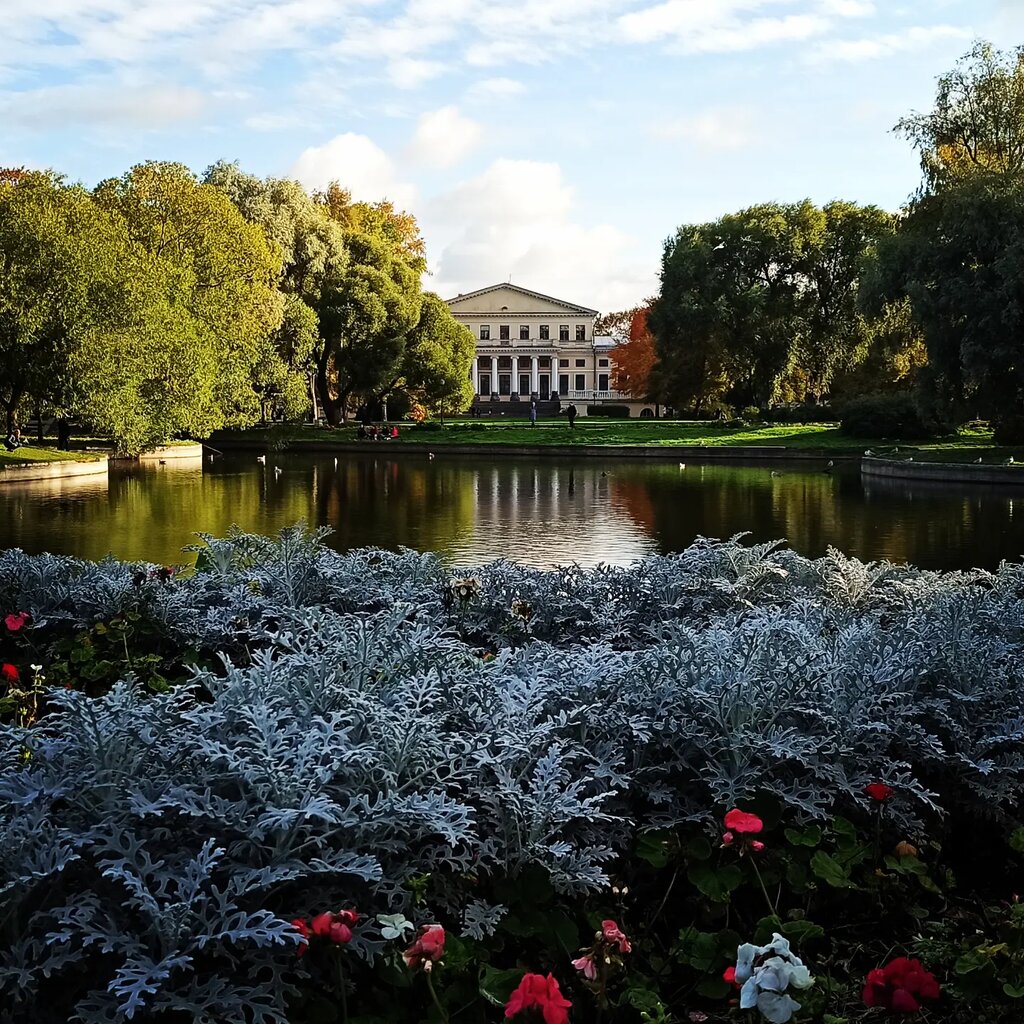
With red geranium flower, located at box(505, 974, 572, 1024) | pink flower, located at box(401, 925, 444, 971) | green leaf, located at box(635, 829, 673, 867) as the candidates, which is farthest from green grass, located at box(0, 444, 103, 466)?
red geranium flower, located at box(505, 974, 572, 1024)

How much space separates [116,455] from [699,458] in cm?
1923

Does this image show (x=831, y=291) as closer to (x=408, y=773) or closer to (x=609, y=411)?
(x=609, y=411)

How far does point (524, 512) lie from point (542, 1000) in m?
18.0

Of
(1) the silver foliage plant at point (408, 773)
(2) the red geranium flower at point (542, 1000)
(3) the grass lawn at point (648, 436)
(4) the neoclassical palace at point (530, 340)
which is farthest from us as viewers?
(4) the neoclassical palace at point (530, 340)

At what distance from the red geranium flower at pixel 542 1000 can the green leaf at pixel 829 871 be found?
142 cm

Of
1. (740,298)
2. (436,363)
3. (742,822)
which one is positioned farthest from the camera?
(436,363)

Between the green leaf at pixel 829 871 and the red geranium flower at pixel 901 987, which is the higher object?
the red geranium flower at pixel 901 987

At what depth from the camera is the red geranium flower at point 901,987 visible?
2004mm

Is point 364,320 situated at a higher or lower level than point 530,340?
lower

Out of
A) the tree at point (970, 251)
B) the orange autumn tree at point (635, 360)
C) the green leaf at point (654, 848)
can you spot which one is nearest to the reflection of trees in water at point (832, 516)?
the tree at point (970, 251)

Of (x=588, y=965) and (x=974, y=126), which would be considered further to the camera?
(x=974, y=126)

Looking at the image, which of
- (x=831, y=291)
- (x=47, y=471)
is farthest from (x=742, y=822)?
(x=831, y=291)

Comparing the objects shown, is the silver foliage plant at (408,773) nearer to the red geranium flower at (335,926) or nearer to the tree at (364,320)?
the red geranium flower at (335,926)

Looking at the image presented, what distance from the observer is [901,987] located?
80.2 inches
